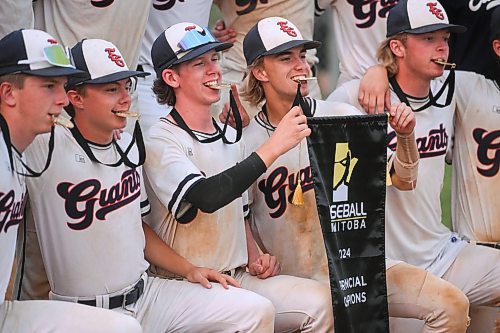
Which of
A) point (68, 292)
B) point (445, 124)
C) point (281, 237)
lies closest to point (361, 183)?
point (281, 237)

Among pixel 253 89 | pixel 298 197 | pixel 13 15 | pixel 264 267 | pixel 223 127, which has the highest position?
pixel 13 15

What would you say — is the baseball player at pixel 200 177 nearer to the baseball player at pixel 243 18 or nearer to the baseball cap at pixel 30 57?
the baseball cap at pixel 30 57

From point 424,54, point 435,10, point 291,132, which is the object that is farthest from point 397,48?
point 291,132

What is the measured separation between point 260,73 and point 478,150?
1.43 metres

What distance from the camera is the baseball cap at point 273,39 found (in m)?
5.28

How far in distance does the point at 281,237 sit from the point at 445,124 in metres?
1.20

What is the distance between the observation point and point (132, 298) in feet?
15.3

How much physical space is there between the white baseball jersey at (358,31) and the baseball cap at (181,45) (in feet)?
5.63

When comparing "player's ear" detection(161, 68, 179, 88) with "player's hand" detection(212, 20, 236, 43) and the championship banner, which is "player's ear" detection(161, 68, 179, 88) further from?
"player's hand" detection(212, 20, 236, 43)

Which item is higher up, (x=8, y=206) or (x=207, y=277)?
(x=8, y=206)

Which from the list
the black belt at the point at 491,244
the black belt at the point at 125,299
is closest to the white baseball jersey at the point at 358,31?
the black belt at the point at 491,244

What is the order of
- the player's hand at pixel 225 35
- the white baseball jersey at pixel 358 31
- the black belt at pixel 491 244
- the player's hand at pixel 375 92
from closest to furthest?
1. the player's hand at pixel 375 92
2. the black belt at pixel 491 244
3. the player's hand at pixel 225 35
4. the white baseball jersey at pixel 358 31

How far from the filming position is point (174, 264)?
16.1 feet

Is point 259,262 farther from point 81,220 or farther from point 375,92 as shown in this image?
point 375,92
